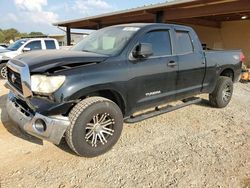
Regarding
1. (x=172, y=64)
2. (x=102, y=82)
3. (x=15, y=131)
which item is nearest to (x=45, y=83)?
(x=102, y=82)

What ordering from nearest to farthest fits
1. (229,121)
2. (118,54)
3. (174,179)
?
(174,179) → (118,54) → (229,121)

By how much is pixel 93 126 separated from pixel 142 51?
1369 millimetres

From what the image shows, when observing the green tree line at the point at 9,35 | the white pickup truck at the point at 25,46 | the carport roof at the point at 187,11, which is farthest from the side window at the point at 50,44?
the green tree line at the point at 9,35

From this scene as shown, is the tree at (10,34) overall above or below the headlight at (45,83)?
below

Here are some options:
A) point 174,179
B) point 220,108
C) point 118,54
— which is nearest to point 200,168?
point 174,179

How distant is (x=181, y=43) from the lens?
5.13 m

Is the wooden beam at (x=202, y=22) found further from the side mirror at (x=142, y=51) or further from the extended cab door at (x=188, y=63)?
the side mirror at (x=142, y=51)

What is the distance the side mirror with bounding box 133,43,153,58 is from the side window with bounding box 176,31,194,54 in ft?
3.52

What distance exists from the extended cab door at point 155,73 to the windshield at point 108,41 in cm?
25

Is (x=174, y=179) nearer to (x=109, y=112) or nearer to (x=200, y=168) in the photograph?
(x=200, y=168)

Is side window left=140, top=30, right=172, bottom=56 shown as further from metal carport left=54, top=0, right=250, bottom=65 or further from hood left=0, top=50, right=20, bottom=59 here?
hood left=0, top=50, right=20, bottom=59

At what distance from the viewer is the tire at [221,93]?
6199mm

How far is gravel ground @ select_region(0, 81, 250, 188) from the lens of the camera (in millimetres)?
3195

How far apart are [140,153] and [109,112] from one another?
782 millimetres
